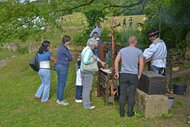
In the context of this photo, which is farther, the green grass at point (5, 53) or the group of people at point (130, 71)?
the green grass at point (5, 53)

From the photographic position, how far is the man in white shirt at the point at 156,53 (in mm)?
8004

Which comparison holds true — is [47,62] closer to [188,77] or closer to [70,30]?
[188,77]

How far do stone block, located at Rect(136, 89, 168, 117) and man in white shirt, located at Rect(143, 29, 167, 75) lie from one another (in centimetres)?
108

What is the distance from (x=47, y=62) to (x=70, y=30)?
16633 mm

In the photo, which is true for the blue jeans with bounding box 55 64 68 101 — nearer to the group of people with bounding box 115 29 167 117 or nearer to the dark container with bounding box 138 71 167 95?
the group of people with bounding box 115 29 167 117

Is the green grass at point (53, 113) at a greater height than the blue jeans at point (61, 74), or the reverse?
the blue jeans at point (61, 74)

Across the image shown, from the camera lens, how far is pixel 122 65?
743 cm

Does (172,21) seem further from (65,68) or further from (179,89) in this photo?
(65,68)

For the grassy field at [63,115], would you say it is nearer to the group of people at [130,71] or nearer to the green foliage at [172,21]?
the group of people at [130,71]

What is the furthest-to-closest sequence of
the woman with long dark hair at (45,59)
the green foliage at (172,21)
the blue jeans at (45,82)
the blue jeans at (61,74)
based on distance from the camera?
1. the green foliage at (172,21)
2. the blue jeans at (45,82)
3. the woman with long dark hair at (45,59)
4. the blue jeans at (61,74)

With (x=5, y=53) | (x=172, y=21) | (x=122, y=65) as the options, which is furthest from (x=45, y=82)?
(x=5, y=53)

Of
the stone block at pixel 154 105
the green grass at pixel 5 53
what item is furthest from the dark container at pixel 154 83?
the green grass at pixel 5 53

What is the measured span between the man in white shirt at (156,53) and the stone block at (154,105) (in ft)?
3.53

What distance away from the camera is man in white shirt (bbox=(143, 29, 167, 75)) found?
315 inches
